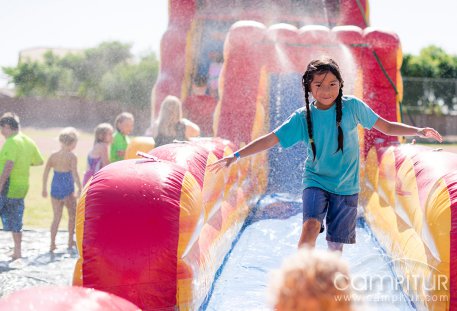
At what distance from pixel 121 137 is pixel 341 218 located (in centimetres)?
318

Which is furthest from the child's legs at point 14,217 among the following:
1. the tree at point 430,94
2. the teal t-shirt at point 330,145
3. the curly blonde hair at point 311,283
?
the tree at point 430,94

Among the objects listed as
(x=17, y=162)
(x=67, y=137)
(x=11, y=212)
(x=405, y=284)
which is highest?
(x=67, y=137)

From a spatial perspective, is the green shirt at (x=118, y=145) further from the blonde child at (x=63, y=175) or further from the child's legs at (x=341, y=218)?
the child's legs at (x=341, y=218)

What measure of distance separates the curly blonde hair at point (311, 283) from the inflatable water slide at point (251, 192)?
0.56 ft

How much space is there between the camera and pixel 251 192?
17.8 feet

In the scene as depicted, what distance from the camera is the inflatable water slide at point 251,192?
2352mm

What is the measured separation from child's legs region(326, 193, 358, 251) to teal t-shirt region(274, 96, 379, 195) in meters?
0.04

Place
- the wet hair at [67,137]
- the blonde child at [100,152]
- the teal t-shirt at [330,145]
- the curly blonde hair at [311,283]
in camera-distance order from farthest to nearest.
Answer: the blonde child at [100,152] → the wet hair at [67,137] → the teal t-shirt at [330,145] → the curly blonde hair at [311,283]

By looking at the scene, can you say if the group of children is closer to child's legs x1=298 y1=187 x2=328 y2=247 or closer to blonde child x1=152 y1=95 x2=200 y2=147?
blonde child x1=152 y1=95 x2=200 y2=147

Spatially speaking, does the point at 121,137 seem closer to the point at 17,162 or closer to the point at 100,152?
the point at 100,152

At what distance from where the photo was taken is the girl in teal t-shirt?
2654 millimetres

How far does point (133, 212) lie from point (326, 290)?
131 cm

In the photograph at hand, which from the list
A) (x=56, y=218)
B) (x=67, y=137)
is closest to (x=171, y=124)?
(x=67, y=137)

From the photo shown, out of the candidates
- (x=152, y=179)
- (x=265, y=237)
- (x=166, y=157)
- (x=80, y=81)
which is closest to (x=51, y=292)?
(x=152, y=179)
